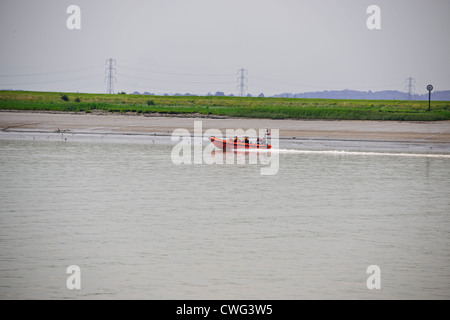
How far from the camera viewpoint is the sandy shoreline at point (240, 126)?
51.0 meters

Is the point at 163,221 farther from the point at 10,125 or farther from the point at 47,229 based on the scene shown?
the point at 10,125

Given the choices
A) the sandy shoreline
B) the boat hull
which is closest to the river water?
the boat hull

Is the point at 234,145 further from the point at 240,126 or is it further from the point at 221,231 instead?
the point at 221,231

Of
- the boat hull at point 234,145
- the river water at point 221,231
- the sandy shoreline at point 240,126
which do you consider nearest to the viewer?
the river water at point 221,231

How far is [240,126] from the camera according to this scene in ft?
188

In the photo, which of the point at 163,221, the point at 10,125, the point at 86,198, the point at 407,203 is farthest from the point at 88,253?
the point at 10,125

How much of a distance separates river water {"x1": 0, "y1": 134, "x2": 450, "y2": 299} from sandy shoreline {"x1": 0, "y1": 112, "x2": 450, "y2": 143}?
18457 mm

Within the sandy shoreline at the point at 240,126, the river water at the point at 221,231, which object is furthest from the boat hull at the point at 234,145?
Result: the sandy shoreline at the point at 240,126

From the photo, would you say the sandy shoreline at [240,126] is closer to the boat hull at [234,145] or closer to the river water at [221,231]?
the boat hull at [234,145]

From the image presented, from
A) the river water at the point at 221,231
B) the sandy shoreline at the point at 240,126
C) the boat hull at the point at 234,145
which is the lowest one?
the river water at the point at 221,231

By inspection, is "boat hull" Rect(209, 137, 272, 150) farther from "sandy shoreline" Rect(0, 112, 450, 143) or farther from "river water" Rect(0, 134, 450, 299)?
"sandy shoreline" Rect(0, 112, 450, 143)

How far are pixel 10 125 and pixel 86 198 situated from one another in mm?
37231

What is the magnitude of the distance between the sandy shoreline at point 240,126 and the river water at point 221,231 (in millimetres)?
18457

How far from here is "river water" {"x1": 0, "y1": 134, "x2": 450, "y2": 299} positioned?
12.8 m
